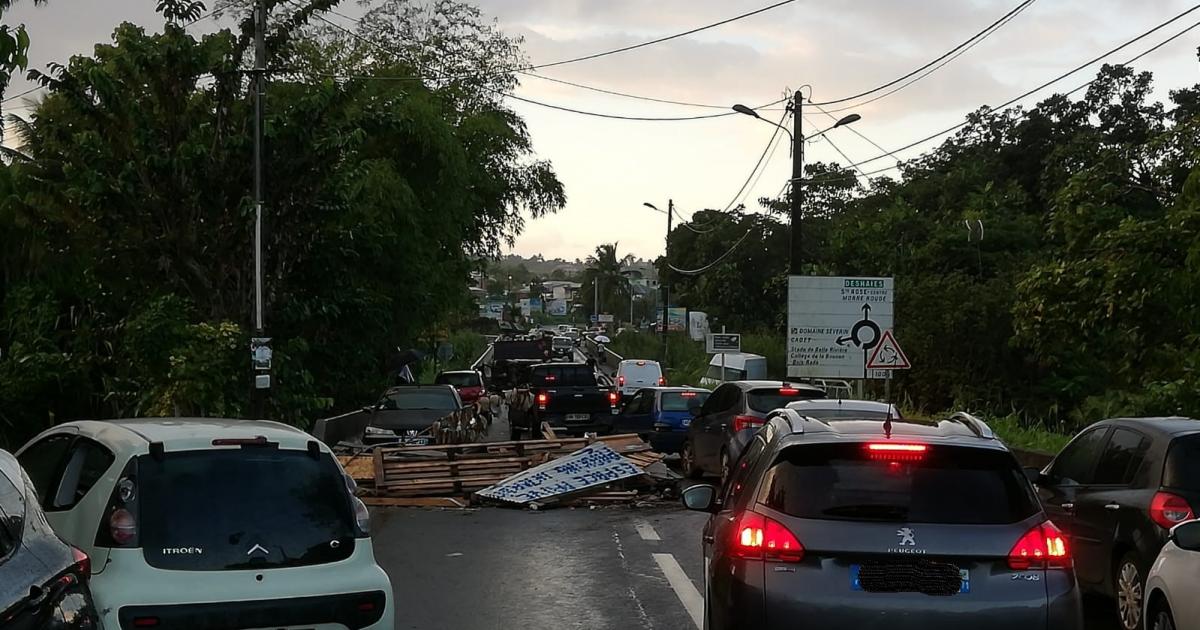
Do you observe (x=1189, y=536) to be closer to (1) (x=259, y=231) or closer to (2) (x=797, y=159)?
(1) (x=259, y=231)

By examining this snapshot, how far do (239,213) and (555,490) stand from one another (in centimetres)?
1060

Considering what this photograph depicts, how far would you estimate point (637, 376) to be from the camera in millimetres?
47312

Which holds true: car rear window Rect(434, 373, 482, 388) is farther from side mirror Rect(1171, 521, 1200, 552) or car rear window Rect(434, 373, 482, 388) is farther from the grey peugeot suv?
the grey peugeot suv

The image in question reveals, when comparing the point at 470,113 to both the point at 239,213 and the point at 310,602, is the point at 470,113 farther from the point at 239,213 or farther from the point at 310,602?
the point at 310,602

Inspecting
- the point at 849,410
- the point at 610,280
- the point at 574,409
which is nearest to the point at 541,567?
the point at 849,410

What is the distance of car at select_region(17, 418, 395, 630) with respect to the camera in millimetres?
6676

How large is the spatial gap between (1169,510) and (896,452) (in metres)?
3.53

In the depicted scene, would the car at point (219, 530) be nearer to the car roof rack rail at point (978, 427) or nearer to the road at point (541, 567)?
the road at point (541, 567)

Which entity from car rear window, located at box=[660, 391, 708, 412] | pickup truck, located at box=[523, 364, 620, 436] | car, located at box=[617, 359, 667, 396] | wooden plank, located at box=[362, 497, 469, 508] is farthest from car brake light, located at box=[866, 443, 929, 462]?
car, located at box=[617, 359, 667, 396]

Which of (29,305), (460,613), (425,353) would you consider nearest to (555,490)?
(460,613)

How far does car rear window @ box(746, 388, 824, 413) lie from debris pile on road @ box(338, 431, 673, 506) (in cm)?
169

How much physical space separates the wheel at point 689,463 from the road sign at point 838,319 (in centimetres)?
1126

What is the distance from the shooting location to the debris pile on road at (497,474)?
1816cm

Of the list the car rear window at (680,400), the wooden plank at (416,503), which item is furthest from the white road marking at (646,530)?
the car rear window at (680,400)
